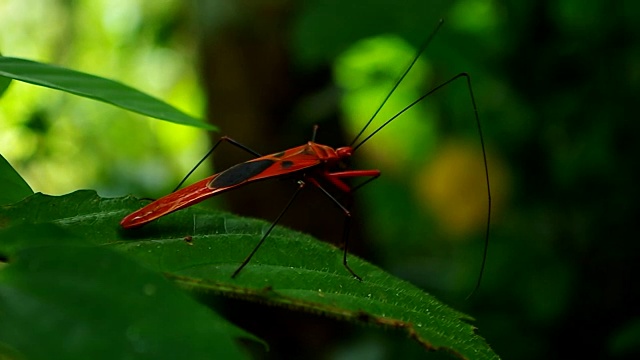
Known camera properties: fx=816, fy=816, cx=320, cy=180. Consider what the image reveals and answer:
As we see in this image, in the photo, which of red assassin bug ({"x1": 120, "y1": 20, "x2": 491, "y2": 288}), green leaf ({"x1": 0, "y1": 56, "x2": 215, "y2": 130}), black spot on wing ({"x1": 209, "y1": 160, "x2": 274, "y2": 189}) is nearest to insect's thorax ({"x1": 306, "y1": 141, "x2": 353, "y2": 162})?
red assassin bug ({"x1": 120, "y1": 20, "x2": 491, "y2": 288})

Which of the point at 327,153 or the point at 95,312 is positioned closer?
the point at 95,312

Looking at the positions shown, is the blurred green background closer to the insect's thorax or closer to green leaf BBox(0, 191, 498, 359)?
the insect's thorax

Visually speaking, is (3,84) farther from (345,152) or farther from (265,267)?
(345,152)

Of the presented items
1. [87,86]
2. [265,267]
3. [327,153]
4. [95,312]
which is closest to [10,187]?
[87,86]

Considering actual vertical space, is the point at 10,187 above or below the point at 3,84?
below

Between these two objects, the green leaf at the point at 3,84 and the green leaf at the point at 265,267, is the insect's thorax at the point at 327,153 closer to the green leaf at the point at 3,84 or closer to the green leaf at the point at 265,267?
the green leaf at the point at 265,267
